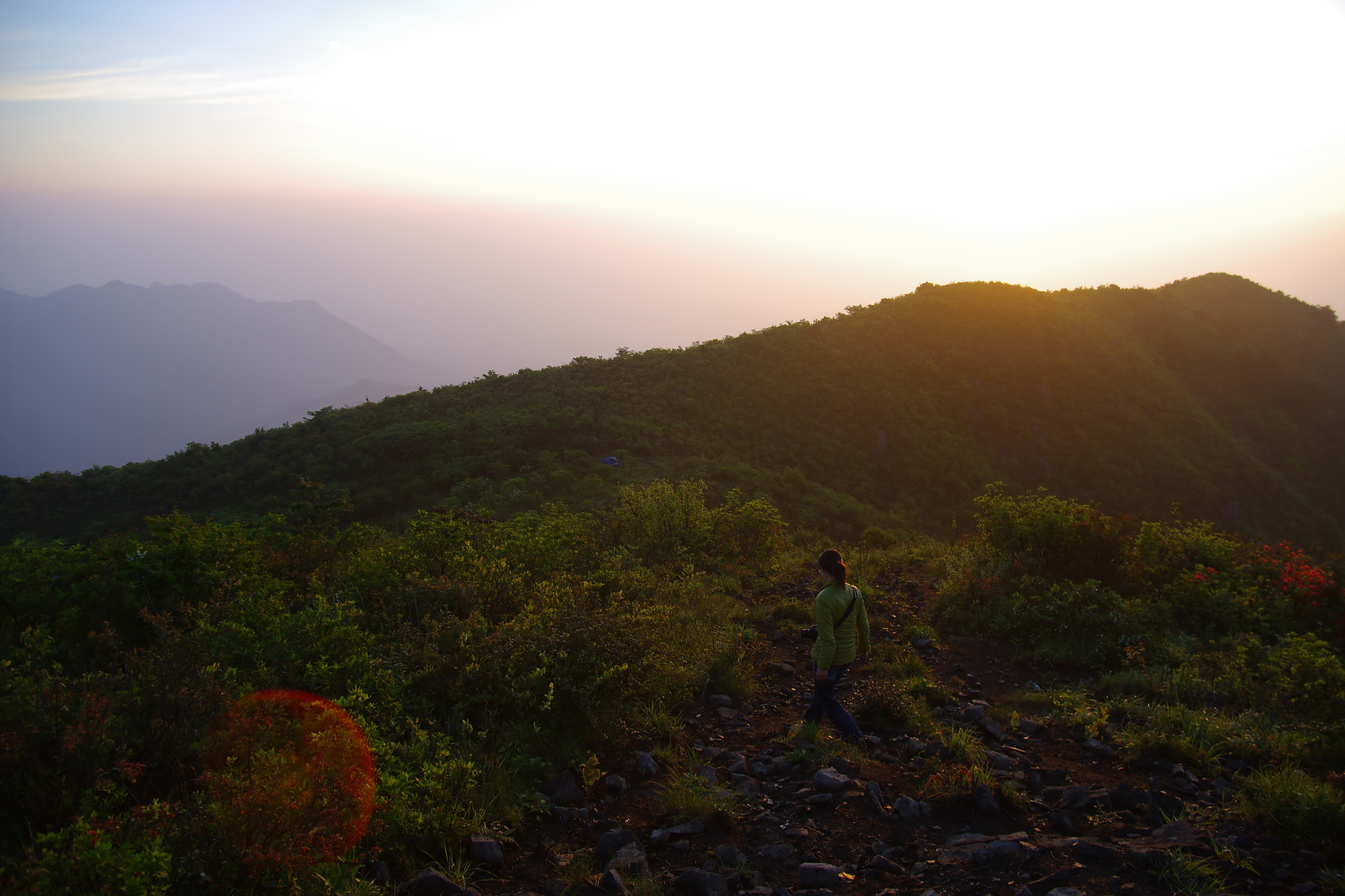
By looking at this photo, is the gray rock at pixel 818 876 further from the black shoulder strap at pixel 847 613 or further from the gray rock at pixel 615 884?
the black shoulder strap at pixel 847 613

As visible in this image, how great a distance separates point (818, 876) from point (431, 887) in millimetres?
2186

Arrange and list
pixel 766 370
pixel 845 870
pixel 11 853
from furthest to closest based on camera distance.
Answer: pixel 766 370
pixel 845 870
pixel 11 853

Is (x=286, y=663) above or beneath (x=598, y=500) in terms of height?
above

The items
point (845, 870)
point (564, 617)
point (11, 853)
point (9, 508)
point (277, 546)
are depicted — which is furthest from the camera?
point (9, 508)

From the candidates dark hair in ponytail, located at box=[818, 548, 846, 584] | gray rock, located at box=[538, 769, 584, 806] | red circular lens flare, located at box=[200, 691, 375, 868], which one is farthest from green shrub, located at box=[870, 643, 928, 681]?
red circular lens flare, located at box=[200, 691, 375, 868]

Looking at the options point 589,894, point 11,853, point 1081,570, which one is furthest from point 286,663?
point 1081,570

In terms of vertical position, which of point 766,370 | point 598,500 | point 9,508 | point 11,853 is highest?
point 766,370

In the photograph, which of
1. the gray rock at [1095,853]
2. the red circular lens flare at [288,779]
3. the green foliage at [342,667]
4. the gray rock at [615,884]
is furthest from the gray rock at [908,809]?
the red circular lens flare at [288,779]

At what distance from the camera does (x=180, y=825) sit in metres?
3.04

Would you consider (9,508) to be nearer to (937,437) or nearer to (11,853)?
(11,853)

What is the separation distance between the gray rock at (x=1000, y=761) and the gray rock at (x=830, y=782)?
1218 millimetres

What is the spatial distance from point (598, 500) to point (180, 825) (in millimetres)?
13858

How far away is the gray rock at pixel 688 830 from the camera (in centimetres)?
411

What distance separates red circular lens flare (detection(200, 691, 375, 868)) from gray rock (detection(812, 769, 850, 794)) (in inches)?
118
